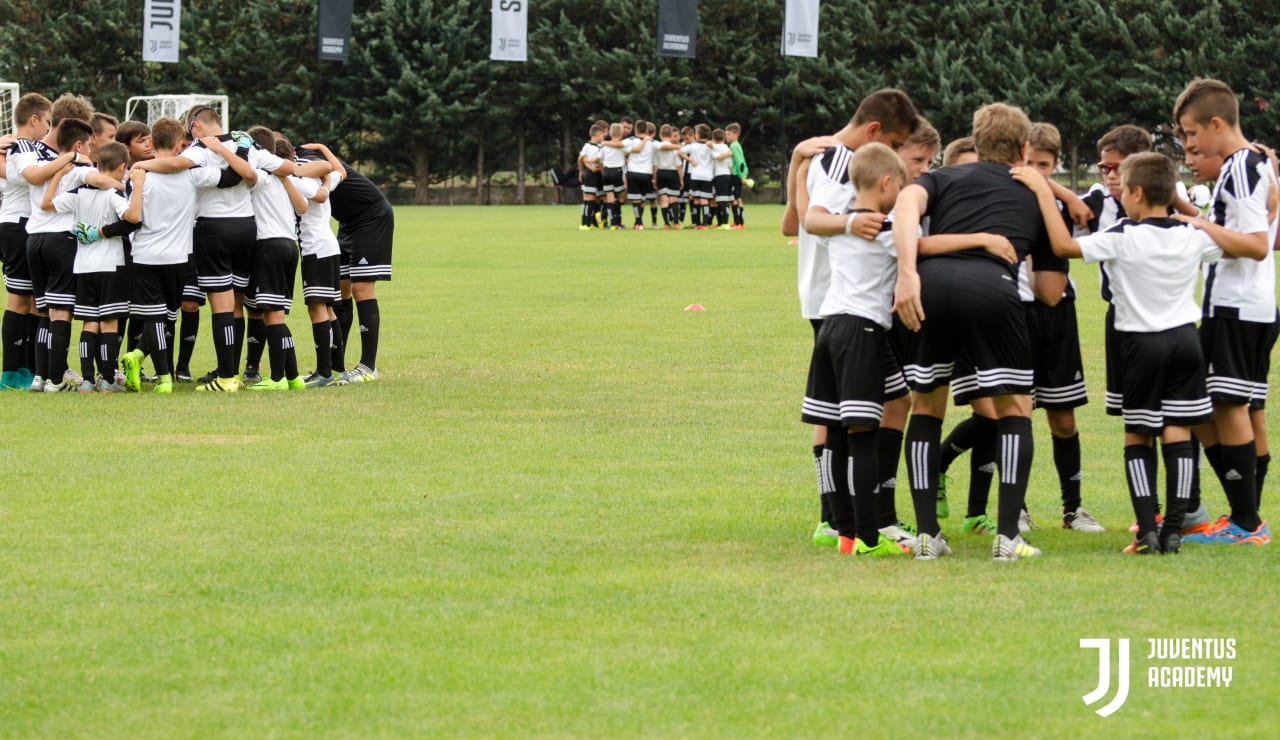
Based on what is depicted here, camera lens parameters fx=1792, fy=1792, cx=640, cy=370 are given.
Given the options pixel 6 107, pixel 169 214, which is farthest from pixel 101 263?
pixel 6 107

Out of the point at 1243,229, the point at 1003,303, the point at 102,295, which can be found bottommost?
the point at 102,295

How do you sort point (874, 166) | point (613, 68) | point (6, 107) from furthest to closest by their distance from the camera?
point (613, 68) → point (6, 107) → point (874, 166)

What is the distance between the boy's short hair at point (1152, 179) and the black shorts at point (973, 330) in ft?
2.00

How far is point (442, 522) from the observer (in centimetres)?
756

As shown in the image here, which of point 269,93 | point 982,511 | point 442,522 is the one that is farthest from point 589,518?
point 269,93

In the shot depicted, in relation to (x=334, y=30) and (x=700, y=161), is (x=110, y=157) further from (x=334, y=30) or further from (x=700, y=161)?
(x=334, y=30)

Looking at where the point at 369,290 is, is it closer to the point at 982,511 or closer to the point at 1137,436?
the point at 982,511

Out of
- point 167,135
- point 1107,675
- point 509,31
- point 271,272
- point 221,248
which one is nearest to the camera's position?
point 1107,675

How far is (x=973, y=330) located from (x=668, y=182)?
1125 inches

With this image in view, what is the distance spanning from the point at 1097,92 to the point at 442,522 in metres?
47.6

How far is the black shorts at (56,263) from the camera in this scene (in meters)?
12.2

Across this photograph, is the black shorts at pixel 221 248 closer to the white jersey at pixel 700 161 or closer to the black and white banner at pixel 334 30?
the white jersey at pixel 700 161

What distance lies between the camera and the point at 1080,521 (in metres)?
7.48

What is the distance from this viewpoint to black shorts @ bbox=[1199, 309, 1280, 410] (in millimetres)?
7062
